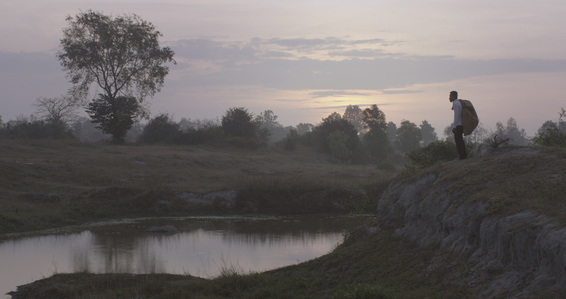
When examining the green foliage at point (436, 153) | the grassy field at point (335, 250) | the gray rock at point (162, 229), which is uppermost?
the green foliage at point (436, 153)

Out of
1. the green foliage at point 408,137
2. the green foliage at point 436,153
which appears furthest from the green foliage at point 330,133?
the green foliage at point 436,153

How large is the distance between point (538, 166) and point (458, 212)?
174 cm

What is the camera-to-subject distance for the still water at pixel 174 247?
14.1 metres

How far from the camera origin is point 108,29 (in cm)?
4350

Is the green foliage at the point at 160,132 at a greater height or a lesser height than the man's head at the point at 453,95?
greater

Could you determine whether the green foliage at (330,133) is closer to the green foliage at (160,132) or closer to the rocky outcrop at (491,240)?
the green foliage at (160,132)

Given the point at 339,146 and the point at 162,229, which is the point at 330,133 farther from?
the point at 162,229

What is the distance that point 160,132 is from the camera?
4822 cm

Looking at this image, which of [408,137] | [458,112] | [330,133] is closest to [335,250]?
[458,112]

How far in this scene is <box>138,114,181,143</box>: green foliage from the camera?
47875 mm

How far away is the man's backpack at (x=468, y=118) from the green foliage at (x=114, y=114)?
123ft

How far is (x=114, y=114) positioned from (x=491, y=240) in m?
41.5

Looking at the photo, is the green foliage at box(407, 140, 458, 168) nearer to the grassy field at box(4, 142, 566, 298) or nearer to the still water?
the still water

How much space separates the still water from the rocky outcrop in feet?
14.0
